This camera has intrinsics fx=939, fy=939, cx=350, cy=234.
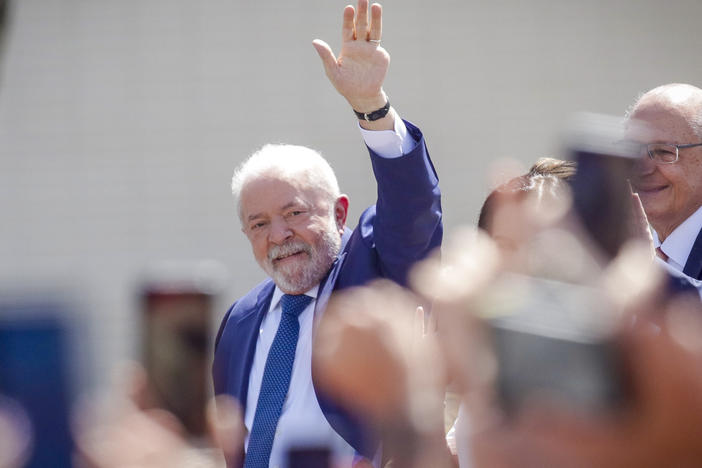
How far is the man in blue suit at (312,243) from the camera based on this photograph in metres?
2.29

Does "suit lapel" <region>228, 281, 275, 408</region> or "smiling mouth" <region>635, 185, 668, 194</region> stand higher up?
"smiling mouth" <region>635, 185, 668, 194</region>

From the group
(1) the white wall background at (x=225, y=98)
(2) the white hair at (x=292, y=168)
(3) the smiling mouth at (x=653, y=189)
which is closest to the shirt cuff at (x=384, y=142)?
(2) the white hair at (x=292, y=168)

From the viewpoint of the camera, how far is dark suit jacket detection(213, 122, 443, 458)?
2.27m

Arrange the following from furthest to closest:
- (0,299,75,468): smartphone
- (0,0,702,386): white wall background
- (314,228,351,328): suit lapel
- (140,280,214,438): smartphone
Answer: (0,0,702,386): white wall background → (314,228,351,328): suit lapel → (140,280,214,438): smartphone → (0,299,75,468): smartphone

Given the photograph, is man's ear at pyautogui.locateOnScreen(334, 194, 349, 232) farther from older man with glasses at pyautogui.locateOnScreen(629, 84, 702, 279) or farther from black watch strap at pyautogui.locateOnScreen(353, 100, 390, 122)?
older man with glasses at pyautogui.locateOnScreen(629, 84, 702, 279)

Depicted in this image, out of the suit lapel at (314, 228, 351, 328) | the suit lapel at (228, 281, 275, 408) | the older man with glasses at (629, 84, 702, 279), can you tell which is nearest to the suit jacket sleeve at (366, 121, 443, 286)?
the suit lapel at (314, 228, 351, 328)

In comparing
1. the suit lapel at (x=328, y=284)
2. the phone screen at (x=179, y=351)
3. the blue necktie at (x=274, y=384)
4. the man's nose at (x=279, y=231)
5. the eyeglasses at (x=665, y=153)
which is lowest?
the blue necktie at (x=274, y=384)

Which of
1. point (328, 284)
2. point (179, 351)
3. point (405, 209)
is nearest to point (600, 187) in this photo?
point (179, 351)

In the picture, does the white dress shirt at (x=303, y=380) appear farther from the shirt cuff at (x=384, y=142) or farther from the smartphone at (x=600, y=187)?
the smartphone at (x=600, y=187)

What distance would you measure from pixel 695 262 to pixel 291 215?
1.09 meters

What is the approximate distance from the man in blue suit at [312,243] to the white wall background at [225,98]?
3460 millimetres

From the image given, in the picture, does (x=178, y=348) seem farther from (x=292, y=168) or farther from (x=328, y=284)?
(x=292, y=168)

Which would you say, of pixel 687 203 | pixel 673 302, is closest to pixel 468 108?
pixel 687 203

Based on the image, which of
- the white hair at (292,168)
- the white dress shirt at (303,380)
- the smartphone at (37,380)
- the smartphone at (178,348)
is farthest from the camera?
the white hair at (292,168)
